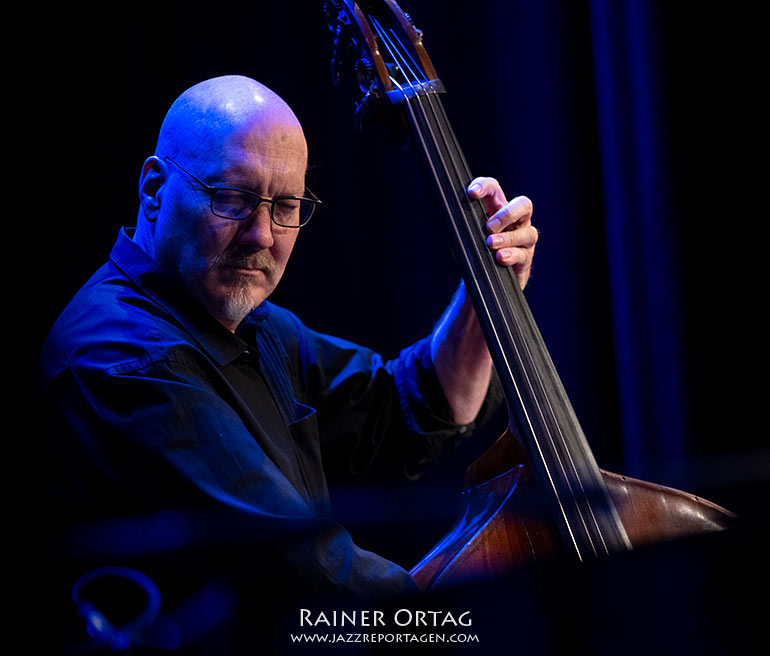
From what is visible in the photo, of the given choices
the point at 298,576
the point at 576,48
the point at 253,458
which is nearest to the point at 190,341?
the point at 253,458

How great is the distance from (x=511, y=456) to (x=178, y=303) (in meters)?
0.54

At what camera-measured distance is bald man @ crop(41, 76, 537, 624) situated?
0.91 metres

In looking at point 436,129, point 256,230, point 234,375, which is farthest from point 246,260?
point 436,129

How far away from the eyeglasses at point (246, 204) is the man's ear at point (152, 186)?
21mm

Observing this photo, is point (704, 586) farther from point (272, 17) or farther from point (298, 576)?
point (272, 17)

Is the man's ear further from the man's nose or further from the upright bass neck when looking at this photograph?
the upright bass neck

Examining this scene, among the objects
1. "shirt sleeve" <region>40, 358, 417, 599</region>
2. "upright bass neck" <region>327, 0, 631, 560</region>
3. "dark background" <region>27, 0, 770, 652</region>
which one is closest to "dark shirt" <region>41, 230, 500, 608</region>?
"shirt sleeve" <region>40, 358, 417, 599</region>

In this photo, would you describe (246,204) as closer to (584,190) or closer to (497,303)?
(497,303)

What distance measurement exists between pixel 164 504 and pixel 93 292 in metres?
0.36

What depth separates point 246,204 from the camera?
1219mm

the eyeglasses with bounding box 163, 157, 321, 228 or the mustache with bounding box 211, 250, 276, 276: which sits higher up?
the eyeglasses with bounding box 163, 157, 321, 228

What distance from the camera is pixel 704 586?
0.54 meters

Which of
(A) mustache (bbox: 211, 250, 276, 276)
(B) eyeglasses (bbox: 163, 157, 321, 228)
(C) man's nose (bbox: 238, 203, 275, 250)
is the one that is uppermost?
(B) eyeglasses (bbox: 163, 157, 321, 228)

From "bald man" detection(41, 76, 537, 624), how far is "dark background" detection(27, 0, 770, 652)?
1.06ft
